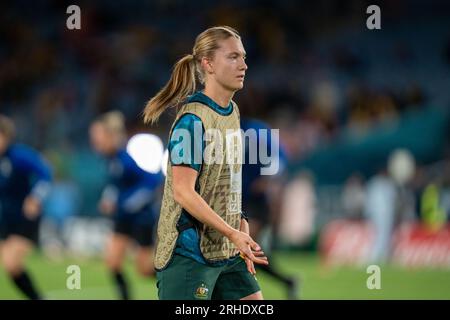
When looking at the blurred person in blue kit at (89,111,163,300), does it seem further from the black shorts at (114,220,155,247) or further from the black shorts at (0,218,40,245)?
the black shorts at (0,218,40,245)

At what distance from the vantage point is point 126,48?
2197 centimetres

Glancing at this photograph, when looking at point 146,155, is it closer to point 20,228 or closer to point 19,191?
point 19,191

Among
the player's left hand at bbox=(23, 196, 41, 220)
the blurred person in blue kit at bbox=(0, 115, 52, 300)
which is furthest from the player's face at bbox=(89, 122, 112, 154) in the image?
the player's left hand at bbox=(23, 196, 41, 220)

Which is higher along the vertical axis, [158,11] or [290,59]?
[158,11]

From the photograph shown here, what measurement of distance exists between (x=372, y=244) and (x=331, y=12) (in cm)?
642

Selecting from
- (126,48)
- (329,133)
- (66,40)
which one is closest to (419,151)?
(329,133)

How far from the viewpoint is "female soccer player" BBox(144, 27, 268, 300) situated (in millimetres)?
5000

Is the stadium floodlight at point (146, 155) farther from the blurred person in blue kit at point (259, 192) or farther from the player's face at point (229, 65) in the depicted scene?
the player's face at point (229, 65)

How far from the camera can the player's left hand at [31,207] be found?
973cm

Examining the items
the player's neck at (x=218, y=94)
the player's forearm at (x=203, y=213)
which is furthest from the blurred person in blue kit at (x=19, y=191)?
the player's forearm at (x=203, y=213)

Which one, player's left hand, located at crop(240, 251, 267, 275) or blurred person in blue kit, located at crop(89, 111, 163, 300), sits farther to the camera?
blurred person in blue kit, located at crop(89, 111, 163, 300)

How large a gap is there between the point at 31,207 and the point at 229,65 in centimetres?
510

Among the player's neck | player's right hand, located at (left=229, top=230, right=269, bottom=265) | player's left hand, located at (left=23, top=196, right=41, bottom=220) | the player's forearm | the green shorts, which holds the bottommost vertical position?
the green shorts
